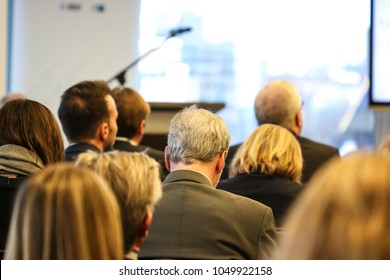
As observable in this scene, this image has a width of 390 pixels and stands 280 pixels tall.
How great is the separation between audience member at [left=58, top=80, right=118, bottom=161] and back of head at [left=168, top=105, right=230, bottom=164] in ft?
3.23

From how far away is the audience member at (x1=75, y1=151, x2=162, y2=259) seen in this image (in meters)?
1.77

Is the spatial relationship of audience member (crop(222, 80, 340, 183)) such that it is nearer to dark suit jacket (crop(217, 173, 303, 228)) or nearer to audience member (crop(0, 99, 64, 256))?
dark suit jacket (crop(217, 173, 303, 228))

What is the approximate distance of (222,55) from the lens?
7082mm

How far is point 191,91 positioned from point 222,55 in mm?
422

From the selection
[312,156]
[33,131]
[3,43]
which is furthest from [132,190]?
[3,43]

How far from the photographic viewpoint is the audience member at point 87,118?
3877mm

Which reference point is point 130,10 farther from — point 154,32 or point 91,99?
point 91,99

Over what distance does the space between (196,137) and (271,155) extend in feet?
2.19

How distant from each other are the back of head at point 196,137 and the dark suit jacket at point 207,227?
0.74 ft

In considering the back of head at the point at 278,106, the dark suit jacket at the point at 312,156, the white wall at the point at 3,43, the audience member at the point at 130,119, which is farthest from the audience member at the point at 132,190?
the white wall at the point at 3,43

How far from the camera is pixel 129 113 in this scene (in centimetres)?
466

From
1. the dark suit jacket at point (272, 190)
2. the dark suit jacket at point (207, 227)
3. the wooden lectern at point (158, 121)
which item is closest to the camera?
the dark suit jacket at point (207, 227)

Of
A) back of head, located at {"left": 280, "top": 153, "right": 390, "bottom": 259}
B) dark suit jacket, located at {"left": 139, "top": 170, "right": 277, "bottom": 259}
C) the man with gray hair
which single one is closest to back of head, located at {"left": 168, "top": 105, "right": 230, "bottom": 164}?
the man with gray hair

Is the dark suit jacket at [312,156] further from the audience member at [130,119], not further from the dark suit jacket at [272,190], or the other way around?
the dark suit jacket at [272,190]
